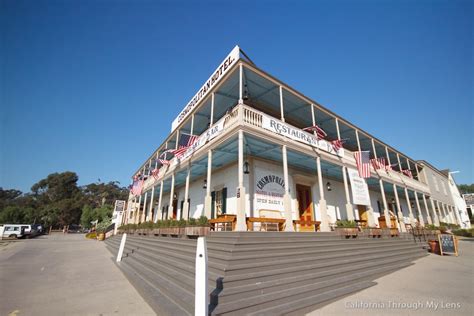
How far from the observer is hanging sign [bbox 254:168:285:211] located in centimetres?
→ 1059

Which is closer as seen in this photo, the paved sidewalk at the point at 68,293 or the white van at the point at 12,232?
the paved sidewalk at the point at 68,293

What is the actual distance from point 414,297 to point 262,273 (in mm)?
3286

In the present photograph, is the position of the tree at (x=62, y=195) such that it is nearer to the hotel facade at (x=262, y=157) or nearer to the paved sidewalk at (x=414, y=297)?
the hotel facade at (x=262, y=157)

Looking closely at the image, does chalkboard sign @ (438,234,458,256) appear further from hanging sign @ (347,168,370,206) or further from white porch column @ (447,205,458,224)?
white porch column @ (447,205,458,224)

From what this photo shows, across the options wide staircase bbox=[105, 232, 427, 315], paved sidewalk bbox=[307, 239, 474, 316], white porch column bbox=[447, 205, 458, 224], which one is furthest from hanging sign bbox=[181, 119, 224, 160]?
white porch column bbox=[447, 205, 458, 224]


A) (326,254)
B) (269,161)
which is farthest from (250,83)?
(326,254)

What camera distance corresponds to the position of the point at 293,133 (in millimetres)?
9531

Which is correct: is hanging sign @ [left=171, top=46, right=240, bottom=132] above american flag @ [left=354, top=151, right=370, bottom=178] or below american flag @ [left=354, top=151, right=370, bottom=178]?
above

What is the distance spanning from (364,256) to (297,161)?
5632 millimetres

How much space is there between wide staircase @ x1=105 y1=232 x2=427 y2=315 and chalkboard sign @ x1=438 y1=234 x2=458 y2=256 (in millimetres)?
5048

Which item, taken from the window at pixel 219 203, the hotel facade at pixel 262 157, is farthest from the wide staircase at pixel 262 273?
the window at pixel 219 203

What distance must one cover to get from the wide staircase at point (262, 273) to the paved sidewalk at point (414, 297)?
1.00 ft

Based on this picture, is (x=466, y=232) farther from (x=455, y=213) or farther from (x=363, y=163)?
(x=363, y=163)

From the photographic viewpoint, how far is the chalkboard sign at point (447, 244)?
396 inches
